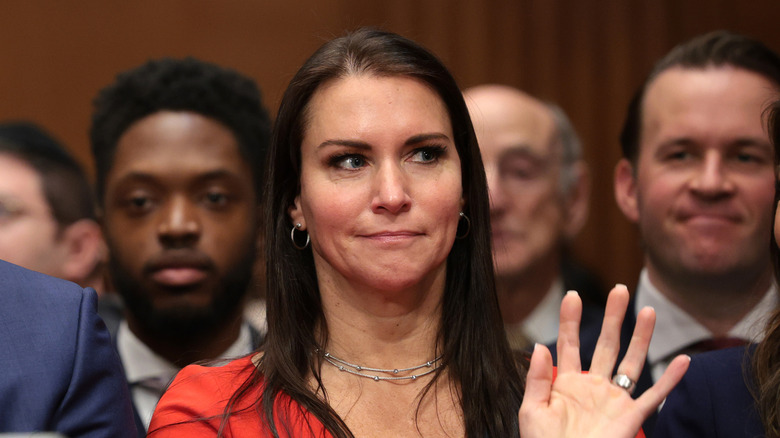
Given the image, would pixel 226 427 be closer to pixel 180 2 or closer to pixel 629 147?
pixel 629 147

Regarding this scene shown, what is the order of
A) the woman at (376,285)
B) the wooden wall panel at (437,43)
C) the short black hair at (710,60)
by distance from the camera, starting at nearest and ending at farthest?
the woman at (376,285) < the short black hair at (710,60) < the wooden wall panel at (437,43)

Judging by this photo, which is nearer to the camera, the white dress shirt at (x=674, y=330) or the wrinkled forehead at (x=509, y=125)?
the white dress shirt at (x=674, y=330)

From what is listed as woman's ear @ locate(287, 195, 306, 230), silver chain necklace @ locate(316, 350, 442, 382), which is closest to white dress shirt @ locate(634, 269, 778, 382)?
silver chain necklace @ locate(316, 350, 442, 382)

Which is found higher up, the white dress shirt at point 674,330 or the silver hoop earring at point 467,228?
the silver hoop earring at point 467,228

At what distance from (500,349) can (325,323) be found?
0.34 metres

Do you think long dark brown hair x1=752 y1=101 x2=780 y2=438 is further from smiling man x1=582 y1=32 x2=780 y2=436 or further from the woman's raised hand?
smiling man x1=582 y1=32 x2=780 y2=436

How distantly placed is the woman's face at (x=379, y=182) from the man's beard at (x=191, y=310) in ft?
3.05

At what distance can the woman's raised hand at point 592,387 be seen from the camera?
1.58 meters

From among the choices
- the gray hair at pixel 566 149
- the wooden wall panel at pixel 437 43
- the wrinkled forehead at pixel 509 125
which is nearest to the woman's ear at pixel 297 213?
the wrinkled forehead at pixel 509 125

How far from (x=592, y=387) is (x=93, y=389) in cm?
79

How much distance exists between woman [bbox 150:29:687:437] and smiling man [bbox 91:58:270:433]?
83cm

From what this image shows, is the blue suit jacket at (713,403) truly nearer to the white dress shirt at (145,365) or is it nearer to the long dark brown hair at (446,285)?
the long dark brown hair at (446,285)

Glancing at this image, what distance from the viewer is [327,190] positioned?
1.81m

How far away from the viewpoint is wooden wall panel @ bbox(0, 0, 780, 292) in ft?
12.3
